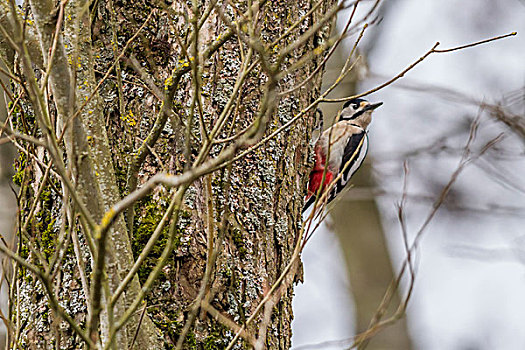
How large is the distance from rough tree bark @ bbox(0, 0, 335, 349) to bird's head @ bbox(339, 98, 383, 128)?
2.10m

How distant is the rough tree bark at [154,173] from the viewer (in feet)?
6.00

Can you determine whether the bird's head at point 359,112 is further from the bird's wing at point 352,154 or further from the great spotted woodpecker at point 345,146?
the bird's wing at point 352,154

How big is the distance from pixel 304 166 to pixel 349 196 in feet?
6.33

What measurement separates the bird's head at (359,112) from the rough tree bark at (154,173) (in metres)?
2.10

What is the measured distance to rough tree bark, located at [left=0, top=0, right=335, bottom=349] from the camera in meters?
1.83

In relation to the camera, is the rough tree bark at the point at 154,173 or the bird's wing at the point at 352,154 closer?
the rough tree bark at the point at 154,173

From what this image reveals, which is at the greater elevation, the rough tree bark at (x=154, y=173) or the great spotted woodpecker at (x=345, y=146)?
the great spotted woodpecker at (x=345, y=146)

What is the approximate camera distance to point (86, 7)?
74.2 inches

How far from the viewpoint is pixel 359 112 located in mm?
4594

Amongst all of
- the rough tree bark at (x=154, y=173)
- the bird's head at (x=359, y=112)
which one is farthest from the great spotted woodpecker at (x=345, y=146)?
the rough tree bark at (x=154, y=173)

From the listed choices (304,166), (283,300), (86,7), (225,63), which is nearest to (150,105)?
(225,63)

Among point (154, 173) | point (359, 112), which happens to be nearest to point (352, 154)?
point (359, 112)

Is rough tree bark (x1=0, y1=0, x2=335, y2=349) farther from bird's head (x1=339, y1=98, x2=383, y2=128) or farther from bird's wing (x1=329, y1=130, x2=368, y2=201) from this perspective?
bird's head (x1=339, y1=98, x2=383, y2=128)

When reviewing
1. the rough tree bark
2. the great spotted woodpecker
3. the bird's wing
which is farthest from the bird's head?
the rough tree bark
